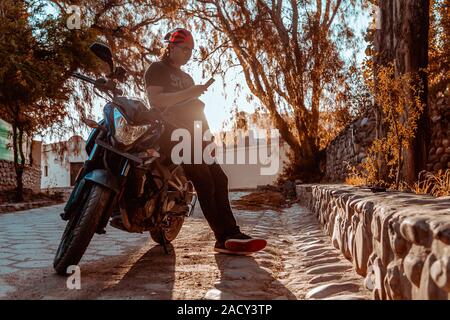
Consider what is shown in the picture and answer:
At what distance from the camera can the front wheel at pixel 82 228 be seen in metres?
2.40

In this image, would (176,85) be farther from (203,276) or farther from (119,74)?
(203,276)

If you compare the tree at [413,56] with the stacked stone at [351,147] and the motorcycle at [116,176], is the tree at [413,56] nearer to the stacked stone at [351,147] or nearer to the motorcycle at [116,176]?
the motorcycle at [116,176]

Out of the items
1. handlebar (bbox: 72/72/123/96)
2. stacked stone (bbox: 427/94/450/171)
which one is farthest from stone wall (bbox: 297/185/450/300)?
stacked stone (bbox: 427/94/450/171)

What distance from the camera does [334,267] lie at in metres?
2.71

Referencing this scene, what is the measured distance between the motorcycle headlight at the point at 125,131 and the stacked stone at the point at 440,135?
582cm

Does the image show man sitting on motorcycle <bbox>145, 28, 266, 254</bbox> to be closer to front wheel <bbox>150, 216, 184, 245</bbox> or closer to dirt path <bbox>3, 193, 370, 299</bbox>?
dirt path <bbox>3, 193, 370, 299</bbox>

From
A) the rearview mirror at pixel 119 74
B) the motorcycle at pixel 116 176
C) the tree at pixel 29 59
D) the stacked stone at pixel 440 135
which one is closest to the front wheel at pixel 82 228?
the motorcycle at pixel 116 176

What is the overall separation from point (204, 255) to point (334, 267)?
1.00 metres

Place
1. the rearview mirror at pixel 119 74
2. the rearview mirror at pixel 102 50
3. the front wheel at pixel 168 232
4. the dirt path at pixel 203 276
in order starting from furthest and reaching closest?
1. the front wheel at pixel 168 232
2. the rearview mirror at pixel 119 74
3. the rearview mirror at pixel 102 50
4. the dirt path at pixel 203 276

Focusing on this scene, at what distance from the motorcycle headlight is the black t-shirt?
454mm

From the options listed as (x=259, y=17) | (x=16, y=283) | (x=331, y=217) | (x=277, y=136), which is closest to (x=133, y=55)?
(x=259, y=17)

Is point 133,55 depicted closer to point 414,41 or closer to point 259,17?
point 259,17

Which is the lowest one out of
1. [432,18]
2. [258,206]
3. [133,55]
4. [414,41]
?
[258,206]

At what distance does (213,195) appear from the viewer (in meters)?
3.24
